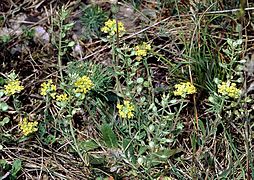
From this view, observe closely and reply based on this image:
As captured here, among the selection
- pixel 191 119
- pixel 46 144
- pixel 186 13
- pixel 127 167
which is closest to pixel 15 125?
pixel 46 144

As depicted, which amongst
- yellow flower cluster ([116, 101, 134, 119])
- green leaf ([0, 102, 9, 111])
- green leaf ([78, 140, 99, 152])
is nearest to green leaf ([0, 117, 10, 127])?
green leaf ([0, 102, 9, 111])

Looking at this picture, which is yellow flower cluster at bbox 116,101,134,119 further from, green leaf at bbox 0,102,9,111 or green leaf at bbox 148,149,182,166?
green leaf at bbox 0,102,9,111

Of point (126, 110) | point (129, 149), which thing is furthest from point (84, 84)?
→ point (129, 149)

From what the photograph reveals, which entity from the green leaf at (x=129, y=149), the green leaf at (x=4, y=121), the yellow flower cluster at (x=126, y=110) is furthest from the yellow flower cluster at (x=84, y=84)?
the green leaf at (x=4, y=121)

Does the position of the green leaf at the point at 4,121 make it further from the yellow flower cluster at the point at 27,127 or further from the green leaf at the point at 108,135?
the green leaf at the point at 108,135

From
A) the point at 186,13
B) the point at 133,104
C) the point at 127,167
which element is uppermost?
the point at 186,13

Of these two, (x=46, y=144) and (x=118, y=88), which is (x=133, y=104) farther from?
(x=46, y=144)

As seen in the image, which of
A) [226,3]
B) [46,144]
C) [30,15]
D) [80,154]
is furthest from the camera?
[30,15]

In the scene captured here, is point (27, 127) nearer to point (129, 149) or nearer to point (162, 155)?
point (129, 149)
